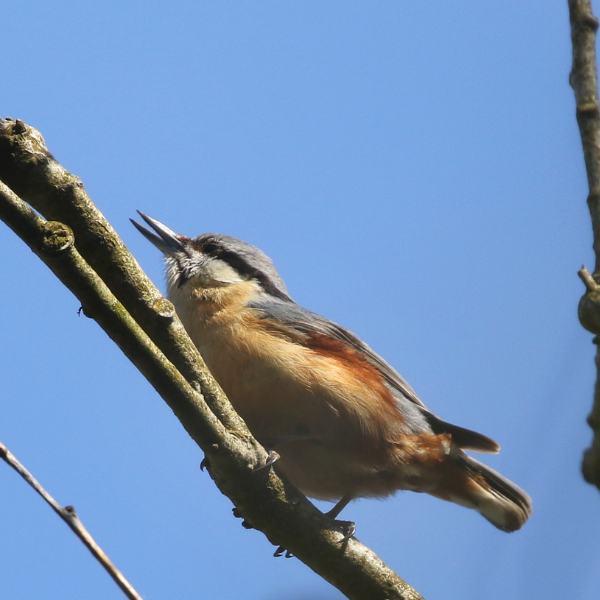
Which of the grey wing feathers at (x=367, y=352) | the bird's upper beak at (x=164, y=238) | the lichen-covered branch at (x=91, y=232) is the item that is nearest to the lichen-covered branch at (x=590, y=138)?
the lichen-covered branch at (x=91, y=232)

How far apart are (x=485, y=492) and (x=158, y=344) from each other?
10.6 ft

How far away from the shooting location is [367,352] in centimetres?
525

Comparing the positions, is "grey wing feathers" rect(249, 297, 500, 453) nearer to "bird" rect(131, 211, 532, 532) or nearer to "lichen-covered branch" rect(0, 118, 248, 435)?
"bird" rect(131, 211, 532, 532)

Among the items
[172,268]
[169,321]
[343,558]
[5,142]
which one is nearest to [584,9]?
[169,321]

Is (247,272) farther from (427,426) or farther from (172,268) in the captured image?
(427,426)

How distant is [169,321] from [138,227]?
3.20m

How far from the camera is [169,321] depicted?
9.86 feet

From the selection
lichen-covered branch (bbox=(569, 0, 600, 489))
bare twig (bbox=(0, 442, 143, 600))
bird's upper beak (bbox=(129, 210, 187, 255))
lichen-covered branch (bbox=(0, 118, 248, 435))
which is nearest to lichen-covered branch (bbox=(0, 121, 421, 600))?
lichen-covered branch (bbox=(0, 118, 248, 435))

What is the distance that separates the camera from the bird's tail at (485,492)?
5.17m

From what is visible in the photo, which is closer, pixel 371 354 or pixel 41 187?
pixel 41 187

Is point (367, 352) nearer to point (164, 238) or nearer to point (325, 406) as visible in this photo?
point (325, 406)

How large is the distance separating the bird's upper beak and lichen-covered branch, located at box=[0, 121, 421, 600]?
2.92 m

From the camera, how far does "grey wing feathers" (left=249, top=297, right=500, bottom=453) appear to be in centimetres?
495

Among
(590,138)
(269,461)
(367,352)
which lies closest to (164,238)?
(367,352)
